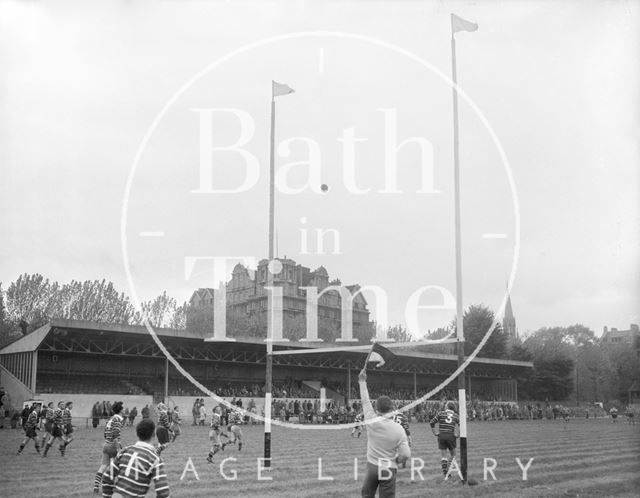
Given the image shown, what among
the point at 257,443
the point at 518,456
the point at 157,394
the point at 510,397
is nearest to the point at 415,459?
the point at 518,456

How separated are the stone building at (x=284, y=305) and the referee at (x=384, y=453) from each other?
65628mm

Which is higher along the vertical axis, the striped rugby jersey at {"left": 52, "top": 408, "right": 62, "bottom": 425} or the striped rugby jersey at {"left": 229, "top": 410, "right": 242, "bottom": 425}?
the striped rugby jersey at {"left": 52, "top": 408, "right": 62, "bottom": 425}

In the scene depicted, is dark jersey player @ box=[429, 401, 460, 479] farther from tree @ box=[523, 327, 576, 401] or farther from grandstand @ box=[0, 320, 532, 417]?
tree @ box=[523, 327, 576, 401]

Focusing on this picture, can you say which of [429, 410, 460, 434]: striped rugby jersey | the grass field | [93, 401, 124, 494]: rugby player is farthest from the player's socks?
A: [93, 401, 124, 494]: rugby player

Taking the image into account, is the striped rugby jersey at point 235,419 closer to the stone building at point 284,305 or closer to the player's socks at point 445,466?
the player's socks at point 445,466

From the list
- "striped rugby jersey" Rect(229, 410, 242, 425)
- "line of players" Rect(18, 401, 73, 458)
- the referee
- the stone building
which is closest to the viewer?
the referee

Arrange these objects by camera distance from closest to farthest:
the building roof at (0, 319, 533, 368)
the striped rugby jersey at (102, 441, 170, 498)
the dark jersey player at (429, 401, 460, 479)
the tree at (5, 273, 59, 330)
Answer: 1. the striped rugby jersey at (102, 441, 170, 498)
2. the dark jersey player at (429, 401, 460, 479)
3. the building roof at (0, 319, 533, 368)
4. the tree at (5, 273, 59, 330)

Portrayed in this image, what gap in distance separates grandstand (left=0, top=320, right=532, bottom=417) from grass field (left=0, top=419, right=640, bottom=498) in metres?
17.9

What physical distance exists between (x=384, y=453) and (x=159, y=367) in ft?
154

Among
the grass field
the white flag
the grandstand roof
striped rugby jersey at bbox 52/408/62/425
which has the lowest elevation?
the grass field

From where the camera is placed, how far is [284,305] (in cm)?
9450

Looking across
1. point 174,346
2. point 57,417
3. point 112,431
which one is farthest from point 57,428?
point 174,346

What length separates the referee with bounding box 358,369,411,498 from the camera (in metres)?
9.55

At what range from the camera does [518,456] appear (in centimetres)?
2319
